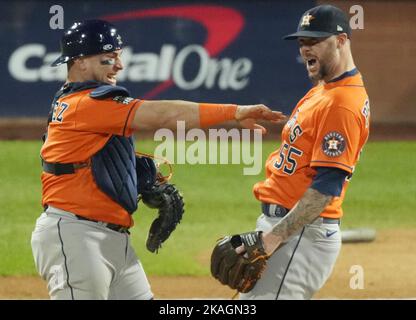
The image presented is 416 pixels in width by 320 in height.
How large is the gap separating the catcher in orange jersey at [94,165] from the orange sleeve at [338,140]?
1.26ft

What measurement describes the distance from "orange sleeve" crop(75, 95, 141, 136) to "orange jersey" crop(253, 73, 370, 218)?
2.52 ft

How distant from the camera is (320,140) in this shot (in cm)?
465

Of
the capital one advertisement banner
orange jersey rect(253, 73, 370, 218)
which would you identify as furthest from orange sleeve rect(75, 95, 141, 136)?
the capital one advertisement banner

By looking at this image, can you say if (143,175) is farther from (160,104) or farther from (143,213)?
(143,213)

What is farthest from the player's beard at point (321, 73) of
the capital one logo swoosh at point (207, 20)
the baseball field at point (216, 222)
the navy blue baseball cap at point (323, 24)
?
the capital one logo swoosh at point (207, 20)

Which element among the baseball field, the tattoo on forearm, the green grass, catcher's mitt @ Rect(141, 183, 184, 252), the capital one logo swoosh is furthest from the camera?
the capital one logo swoosh

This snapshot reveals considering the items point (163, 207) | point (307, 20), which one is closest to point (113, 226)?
point (163, 207)

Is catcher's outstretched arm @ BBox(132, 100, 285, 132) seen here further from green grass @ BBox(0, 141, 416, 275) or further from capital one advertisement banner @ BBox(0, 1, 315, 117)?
capital one advertisement banner @ BBox(0, 1, 315, 117)

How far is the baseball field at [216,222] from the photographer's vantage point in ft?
28.4

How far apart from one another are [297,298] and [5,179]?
9775 millimetres

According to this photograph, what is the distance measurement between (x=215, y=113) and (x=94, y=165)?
683 millimetres

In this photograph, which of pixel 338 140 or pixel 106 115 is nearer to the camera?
pixel 338 140

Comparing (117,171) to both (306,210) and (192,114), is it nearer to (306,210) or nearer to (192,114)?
(192,114)

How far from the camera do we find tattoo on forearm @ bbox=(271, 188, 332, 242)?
15.0 feet
